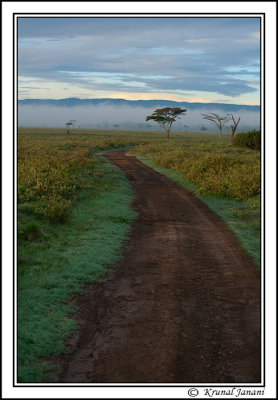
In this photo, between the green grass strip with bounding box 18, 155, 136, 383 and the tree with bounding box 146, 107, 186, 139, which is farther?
the tree with bounding box 146, 107, 186, 139

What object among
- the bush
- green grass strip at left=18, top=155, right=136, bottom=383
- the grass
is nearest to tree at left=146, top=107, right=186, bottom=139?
the bush

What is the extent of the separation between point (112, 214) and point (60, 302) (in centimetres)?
659

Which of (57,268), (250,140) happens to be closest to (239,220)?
(57,268)

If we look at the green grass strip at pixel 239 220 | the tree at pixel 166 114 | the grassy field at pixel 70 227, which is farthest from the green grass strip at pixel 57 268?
the tree at pixel 166 114

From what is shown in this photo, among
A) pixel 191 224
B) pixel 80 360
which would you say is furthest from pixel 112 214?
pixel 80 360

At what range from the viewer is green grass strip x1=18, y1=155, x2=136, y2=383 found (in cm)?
552

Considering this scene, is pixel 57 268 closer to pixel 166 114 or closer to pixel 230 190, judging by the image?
pixel 230 190

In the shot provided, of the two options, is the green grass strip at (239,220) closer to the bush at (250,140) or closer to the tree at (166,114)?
the bush at (250,140)

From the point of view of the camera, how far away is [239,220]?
1308cm

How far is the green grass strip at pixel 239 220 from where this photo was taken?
9984 mm

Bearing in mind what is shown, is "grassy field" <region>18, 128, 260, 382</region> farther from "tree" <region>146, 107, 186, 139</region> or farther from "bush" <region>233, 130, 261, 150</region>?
"tree" <region>146, 107, 186, 139</region>

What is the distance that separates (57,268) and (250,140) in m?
36.5

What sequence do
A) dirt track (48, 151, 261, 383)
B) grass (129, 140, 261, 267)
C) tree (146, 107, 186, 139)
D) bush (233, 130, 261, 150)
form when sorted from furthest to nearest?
tree (146, 107, 186, 139) → bush (233, 130, 261, 150) → grass (129, 140, 261, 267) → dirt track (48, 151, 261, 383)

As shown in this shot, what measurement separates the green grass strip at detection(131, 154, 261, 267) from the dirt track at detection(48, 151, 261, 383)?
0.32m
